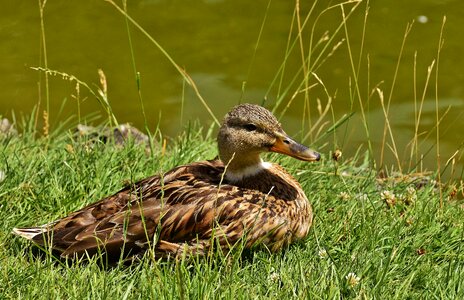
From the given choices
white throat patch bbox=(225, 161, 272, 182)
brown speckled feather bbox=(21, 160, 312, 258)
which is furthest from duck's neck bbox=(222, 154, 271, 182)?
brown speckled feather bbox=(21, 160, 312, 258)

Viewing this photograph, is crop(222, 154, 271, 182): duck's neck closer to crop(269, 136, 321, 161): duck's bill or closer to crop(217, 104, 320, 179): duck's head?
crop(217, 104, 320, 179): duck's head

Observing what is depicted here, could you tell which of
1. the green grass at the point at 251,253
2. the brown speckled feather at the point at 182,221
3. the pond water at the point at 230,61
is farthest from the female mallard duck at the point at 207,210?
the pond water at the point at 230,61

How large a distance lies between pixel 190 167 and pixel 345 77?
369 centimetres

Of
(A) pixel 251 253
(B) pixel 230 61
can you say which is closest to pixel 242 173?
(A) pixel 251 253

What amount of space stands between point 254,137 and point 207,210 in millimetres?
505

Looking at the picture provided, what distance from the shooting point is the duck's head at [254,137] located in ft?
16.3

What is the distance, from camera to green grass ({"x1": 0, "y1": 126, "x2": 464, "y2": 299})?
420 centimetres

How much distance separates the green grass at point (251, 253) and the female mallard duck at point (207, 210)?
0.10 metres

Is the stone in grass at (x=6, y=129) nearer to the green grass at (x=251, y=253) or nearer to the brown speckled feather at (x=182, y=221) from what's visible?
the green grass at (x=251, y=253)

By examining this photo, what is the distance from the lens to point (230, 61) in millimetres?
8766

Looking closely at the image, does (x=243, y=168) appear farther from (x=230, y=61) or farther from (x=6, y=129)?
(x=230, y=61)

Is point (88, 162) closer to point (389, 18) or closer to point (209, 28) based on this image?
point (209, 28)

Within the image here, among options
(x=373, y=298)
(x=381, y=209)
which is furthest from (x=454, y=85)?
(x=373, y=298)

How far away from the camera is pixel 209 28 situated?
9195 mm
